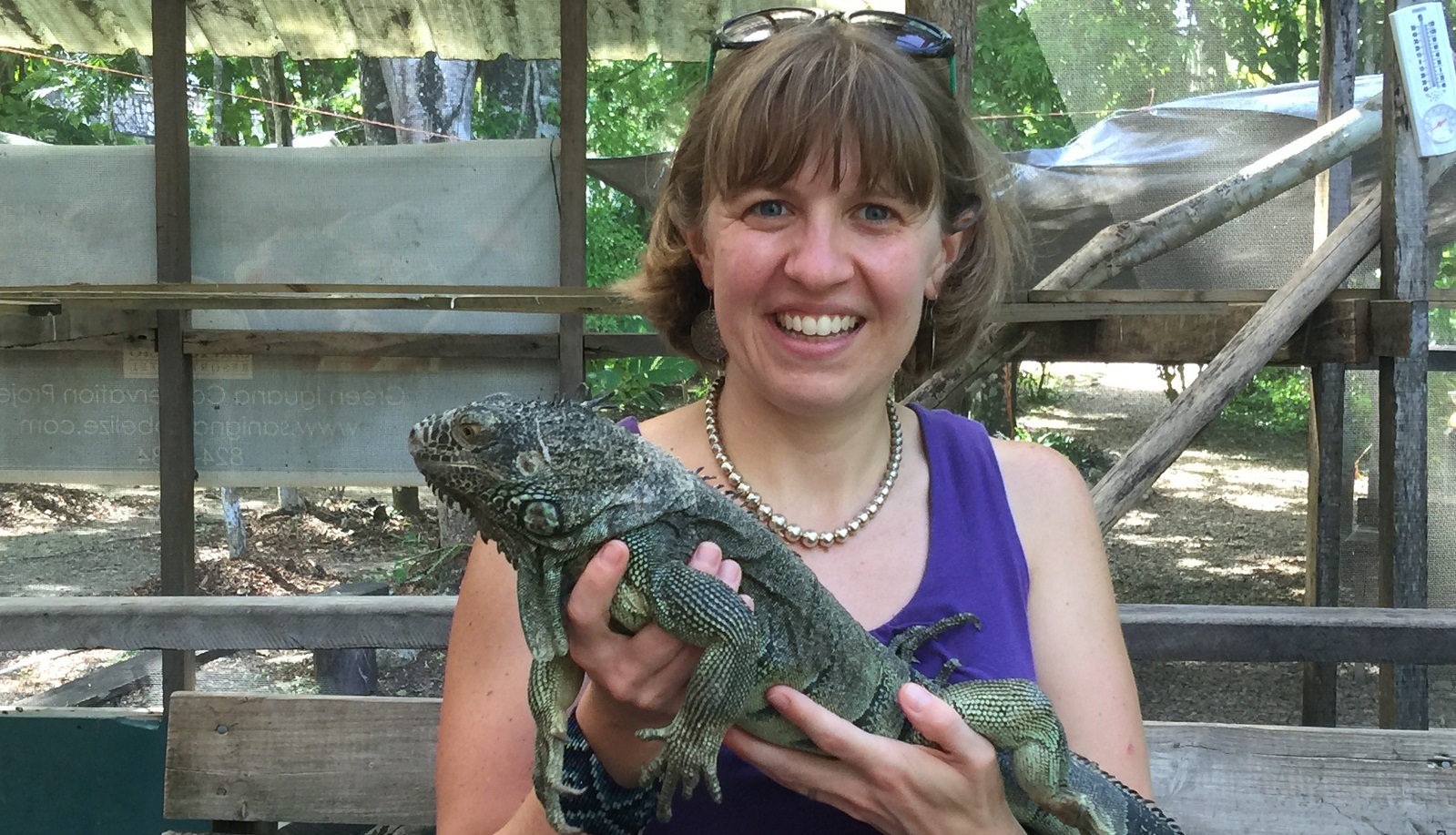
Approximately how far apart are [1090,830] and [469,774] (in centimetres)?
115

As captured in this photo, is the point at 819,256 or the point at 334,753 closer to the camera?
the point at 819,256

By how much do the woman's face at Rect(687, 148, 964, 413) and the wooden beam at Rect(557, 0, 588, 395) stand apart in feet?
7.80

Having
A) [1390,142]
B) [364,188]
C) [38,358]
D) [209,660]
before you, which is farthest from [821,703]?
Answer: [209,660]

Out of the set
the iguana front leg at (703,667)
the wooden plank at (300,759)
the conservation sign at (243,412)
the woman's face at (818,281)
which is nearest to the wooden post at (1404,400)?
the conservation sign at (243,412)

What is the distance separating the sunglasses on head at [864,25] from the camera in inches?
87.0

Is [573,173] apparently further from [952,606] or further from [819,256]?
[952,606]

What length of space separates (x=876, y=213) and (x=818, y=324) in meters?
0.23

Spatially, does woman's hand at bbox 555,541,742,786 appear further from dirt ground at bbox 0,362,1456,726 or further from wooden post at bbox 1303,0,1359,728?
dirt ground at bbox 0,362,1456,726

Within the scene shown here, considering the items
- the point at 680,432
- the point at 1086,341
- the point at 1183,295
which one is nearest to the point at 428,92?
the point at 1086,341

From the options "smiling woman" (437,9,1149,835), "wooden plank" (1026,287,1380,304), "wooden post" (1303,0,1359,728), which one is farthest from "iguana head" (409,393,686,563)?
"wooden post" (1303,0,1359,728)

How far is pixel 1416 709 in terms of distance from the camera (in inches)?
196

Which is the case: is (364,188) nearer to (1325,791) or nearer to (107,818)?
(107,818)

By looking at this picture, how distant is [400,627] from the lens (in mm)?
3266

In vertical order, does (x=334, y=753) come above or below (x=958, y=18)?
below
